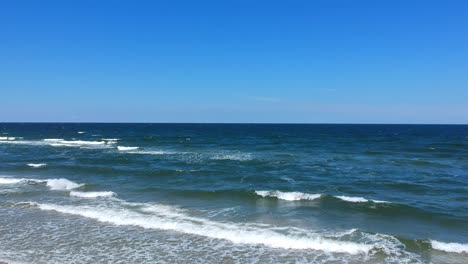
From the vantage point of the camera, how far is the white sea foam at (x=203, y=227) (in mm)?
11383

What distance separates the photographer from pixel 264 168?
28609mm

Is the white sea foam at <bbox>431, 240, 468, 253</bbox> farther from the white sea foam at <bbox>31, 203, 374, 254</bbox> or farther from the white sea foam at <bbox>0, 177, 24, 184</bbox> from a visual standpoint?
the white sea foam at <bbox>0, 177, 24, 184</bbox>

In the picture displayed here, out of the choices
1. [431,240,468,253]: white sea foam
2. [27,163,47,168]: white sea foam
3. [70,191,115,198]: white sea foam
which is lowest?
[431,240,468,253]: white sea foam

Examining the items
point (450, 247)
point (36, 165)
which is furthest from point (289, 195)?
point (36, 165)

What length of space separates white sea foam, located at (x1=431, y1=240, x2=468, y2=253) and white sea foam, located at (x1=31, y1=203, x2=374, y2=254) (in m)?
2.03

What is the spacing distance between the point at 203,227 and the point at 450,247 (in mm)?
7882

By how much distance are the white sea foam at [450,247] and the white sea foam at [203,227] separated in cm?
203

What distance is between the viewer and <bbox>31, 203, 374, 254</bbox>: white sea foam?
11383mm

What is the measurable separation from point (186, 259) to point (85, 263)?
8.71 ft

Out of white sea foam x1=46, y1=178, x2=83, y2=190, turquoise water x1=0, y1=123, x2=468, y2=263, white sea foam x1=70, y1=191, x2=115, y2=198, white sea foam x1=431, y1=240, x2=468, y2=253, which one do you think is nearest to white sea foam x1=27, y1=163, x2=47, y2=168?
turquoise water x1=0, y1=123, x2=468, y2=263

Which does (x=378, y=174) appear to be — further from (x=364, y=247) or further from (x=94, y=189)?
(x=94, y=189)

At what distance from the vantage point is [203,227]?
1327cm

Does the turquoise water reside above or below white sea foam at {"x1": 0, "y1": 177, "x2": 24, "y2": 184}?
below

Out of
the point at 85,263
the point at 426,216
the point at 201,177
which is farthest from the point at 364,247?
the point at 201,177
